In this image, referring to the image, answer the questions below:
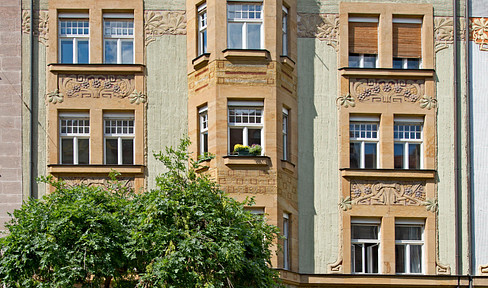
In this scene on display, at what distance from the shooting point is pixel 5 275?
23.0 m

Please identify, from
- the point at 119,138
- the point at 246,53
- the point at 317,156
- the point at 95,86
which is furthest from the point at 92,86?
the point at 317,156

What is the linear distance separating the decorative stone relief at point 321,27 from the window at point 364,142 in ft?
8.68

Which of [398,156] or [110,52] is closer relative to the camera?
[110,52]

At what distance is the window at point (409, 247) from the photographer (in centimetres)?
2995

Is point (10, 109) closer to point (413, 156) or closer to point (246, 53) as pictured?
point (246, 53)

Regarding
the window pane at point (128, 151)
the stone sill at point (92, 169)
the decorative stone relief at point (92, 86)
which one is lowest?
the stone sill at point (92, 169)

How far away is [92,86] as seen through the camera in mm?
29766

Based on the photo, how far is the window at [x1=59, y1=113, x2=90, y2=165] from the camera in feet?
97.2

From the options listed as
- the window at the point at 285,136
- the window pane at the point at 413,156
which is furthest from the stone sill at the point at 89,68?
the window pane at the point at 413,156

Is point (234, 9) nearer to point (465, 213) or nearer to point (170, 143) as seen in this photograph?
point (170, 143)

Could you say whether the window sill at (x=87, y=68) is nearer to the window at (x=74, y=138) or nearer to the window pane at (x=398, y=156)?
the window at (x=74, y=138)

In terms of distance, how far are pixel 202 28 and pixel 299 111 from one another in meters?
4.21

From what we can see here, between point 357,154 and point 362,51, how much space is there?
351cm

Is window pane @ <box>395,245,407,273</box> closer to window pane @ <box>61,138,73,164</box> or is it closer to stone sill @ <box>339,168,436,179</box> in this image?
stone sill @ <box>339,168,436,179</box>
